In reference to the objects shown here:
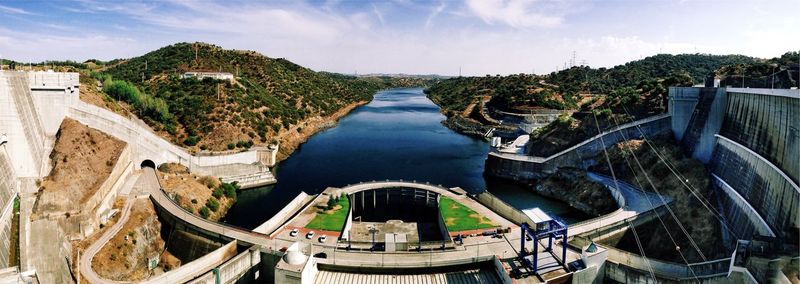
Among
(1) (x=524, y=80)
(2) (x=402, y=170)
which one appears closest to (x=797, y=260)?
(2) (x=402, y=170)

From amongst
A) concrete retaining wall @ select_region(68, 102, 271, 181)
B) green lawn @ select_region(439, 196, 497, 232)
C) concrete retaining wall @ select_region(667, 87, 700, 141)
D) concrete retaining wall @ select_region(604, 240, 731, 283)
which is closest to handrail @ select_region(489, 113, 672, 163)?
concrete retaining wall @ select_region(667, 87, 700, 141)

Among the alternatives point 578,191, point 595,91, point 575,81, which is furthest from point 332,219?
point 575,81

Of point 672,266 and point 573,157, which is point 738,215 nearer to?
point 672,266

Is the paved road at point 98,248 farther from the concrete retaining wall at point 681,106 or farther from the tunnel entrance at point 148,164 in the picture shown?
the concrete retaining wall at point 681,106

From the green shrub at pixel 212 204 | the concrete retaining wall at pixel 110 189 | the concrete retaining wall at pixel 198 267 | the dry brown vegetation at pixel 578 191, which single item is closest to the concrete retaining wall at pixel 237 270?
the concrete retaining wall at pixel 198 267

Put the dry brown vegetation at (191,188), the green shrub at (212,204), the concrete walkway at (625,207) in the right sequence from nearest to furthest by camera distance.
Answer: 1. the concrete walkway at (625,207)
2. the dry brown vegetation at (191,188)
3. the green shrub at (212,204)

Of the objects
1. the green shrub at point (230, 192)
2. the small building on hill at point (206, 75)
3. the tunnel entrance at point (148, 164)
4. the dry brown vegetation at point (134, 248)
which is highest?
the small building on hill at point (206, 75)

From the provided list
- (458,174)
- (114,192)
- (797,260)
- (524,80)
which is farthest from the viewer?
(524,80)

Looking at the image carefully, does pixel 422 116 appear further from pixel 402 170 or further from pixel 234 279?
pixel 234 279
